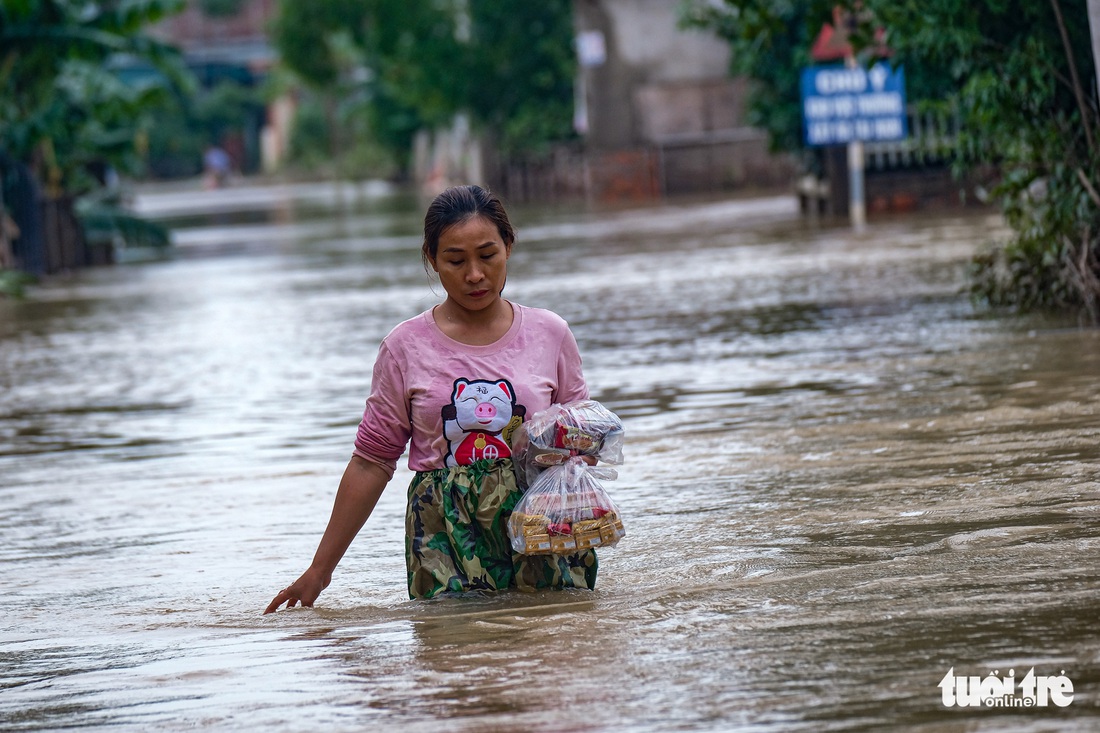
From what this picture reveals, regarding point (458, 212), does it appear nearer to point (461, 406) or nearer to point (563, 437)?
point (461, 406)

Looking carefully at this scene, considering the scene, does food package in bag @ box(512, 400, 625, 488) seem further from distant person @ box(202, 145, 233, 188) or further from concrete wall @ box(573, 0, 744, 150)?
distant person @ box(202, 145, 233, 188)

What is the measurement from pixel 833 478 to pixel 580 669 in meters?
2.61

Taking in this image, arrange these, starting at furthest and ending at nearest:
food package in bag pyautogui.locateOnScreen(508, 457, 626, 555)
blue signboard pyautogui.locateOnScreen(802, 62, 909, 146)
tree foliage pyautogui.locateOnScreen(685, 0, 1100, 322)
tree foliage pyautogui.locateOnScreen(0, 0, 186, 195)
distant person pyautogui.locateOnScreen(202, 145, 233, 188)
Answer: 1. distant person pyautogui.locateOnScreen(202, 145, 233, 188)
2. tree foliage pyautogui.locateOnScreen(0, 0, 186, 195)
3. blue signboard pyautogui.locateOnScreen(802, 62, 909, 146)
4. tree foliage pyautogui.locateOnScreen(685, 0, 1100, 322)
5. food package in bag pyautogui.locateOnScreen(508, 457, 626, 555)

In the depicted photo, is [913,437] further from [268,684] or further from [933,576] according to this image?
[268,684]

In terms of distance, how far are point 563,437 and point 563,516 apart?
0.20m

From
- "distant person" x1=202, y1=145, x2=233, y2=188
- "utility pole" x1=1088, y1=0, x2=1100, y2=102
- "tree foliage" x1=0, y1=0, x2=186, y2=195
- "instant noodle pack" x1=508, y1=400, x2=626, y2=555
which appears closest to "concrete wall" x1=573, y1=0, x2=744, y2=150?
"tree foliage" x1=0, y1=0, x2=186, y2=195

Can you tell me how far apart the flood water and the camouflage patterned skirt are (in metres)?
0.07

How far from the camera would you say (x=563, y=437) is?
4668 millimetres

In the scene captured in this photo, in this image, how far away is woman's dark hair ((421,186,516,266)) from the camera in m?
4.72

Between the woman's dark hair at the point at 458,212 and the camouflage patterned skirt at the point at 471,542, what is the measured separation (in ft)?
1.96

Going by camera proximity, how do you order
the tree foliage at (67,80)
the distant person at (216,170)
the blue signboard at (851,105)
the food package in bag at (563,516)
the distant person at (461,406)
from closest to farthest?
1. the food package in bag at (563,516)
2. the distant person at (461,406)
3. the blue signboard at (851,105)
4. the tree foliage at (67,80)
5. the distant person at (216,170)

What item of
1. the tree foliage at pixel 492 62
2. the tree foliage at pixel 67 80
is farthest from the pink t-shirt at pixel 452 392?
the tree foliage at pixel 492 62

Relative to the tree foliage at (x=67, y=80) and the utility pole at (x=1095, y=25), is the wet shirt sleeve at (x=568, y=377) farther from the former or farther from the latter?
the tree foliage at (x=67, y=80)

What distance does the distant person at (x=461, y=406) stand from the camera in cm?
475
